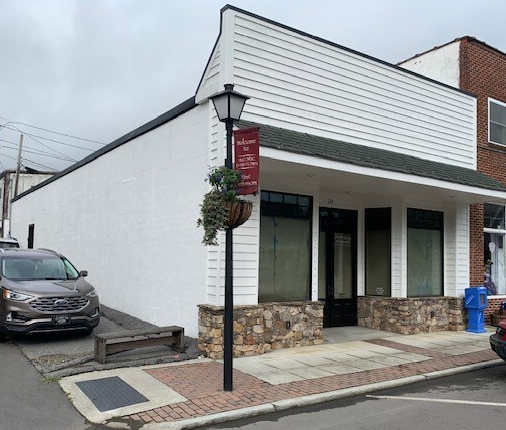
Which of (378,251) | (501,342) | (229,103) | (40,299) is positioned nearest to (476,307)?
(378,251)

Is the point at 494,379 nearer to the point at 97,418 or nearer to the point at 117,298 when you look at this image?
the point at 97,418

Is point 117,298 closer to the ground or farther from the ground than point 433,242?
closer to the ground

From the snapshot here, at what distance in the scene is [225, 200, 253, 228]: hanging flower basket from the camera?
6.40m

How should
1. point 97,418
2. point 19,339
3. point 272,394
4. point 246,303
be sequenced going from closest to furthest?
point 97,418, point 272,394, point 246,303, point 19,339

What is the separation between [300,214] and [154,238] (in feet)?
10.8

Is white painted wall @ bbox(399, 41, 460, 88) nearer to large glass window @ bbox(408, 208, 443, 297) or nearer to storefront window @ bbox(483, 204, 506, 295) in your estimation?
storefront window @ bbox(483, 204, 506, 295)

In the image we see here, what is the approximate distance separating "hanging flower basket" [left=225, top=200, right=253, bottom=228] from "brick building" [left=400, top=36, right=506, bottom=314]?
9.02m

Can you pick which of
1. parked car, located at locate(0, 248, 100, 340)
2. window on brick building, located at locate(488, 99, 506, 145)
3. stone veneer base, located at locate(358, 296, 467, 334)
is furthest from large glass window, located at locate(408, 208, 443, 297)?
parked car, located at locate(0, 248, 100, 340)

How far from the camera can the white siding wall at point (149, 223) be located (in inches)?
368

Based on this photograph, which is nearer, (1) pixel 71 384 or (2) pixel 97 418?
(2) pixel 97 418

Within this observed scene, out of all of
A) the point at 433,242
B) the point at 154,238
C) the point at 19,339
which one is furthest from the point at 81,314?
the point at 433,242

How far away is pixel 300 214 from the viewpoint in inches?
392

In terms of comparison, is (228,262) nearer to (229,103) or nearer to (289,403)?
(289,403)

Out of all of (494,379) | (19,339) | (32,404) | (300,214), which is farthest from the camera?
(300,214)
